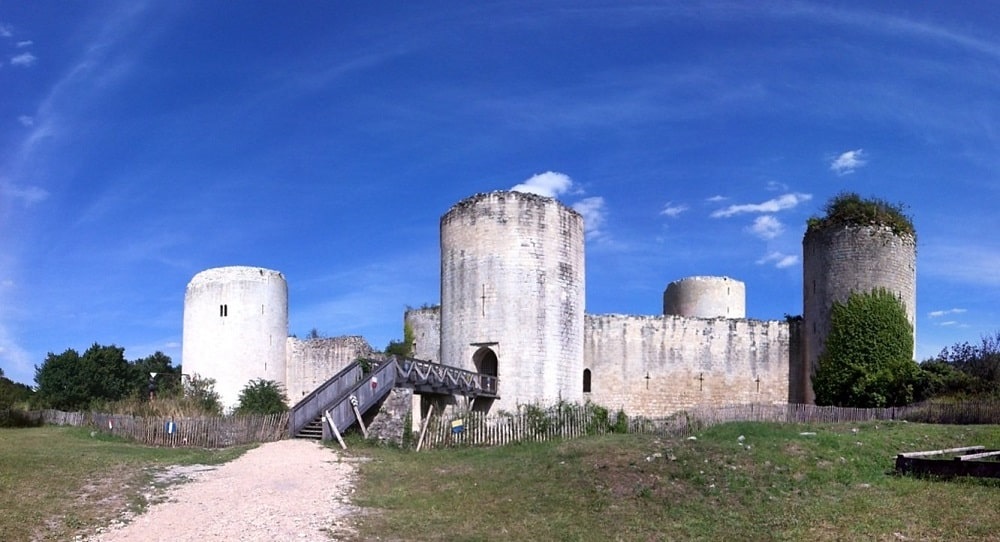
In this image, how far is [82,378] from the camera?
1540 inches

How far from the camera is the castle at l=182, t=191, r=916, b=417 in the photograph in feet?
92.9

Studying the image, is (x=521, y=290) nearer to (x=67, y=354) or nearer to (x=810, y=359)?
(x=810, y=359)

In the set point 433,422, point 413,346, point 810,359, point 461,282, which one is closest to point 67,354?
point 413,346

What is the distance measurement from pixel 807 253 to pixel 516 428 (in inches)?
615

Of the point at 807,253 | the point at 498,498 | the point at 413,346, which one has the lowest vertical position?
the point at 498,498

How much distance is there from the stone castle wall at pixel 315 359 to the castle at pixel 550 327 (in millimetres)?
56

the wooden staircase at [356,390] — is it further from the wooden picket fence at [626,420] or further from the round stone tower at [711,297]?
the round stone tower at [711,297]

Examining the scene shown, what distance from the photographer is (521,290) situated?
28.2 m

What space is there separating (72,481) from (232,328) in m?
19.9

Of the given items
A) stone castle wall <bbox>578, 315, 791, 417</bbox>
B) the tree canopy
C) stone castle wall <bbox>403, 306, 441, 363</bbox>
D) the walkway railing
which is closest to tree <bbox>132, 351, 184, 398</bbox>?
the tree canopy

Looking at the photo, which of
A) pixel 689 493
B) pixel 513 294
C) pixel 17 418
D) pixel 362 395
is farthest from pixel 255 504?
pixel 17 418

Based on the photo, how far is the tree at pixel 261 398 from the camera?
33250mm

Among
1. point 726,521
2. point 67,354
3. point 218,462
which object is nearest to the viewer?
point 726,521

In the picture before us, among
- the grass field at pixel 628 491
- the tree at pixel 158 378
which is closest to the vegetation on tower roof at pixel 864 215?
the grass field at pixel 628 491
